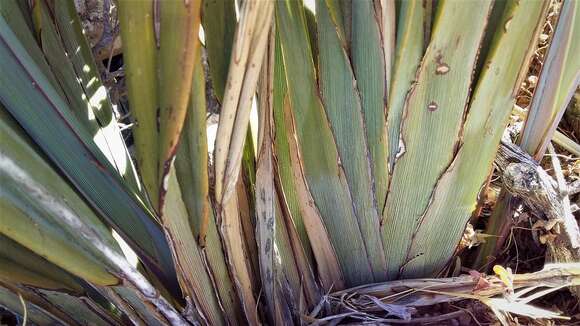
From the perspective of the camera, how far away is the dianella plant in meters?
0.48

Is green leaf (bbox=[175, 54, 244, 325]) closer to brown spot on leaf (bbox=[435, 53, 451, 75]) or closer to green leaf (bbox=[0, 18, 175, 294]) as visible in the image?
green leaf (bbox=[0, 18, 175, 294])

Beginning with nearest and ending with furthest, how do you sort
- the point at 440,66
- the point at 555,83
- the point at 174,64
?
1. the point at 174,64
2. the point at 440,66
3. the point at 555,83

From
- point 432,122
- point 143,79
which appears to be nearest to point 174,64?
point 143,79

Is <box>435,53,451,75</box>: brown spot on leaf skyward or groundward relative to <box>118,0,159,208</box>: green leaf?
groundward

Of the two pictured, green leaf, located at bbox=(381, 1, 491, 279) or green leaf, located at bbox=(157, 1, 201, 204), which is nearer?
green leaf, located at bbox=(157, 1, 201, 204)

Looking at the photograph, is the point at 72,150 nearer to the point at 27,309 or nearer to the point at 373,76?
the point at 27,309

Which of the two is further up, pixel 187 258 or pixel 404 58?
pixel 404 58

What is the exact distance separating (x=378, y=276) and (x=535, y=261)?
0.26 m

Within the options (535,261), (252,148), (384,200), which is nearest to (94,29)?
(252,148)

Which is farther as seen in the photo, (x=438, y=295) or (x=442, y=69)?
(x=438, y=295)

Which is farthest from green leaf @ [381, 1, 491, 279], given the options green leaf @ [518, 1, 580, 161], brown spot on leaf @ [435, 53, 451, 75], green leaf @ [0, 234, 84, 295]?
green leaf @ [0, 234, 84, 295]

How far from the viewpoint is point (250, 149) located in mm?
648

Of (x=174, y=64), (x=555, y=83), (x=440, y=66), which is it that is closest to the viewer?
(x=174, y=64)

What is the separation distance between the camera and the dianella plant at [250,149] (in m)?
0.48
